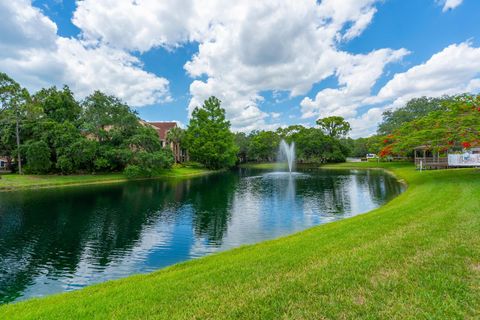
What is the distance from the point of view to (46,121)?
129 feet

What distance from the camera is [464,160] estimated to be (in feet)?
101

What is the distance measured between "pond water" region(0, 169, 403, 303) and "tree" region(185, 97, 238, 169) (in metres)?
30.2

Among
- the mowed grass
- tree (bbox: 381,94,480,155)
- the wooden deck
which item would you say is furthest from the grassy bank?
the wooden deck

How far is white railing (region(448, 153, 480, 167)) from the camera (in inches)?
1168

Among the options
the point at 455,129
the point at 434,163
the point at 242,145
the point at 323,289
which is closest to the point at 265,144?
the point at 242,145

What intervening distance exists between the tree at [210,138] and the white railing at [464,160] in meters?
37.3

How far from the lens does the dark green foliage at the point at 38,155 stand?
3556 centimetres

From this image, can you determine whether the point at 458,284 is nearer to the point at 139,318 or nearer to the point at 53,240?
the point at 139,318

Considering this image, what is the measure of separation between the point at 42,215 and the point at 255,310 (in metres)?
18.7

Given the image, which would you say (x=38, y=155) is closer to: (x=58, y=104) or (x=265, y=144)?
(x=58, y=104)

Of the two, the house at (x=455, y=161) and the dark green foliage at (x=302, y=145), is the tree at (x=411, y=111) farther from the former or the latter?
the house at (x=455, y=161)

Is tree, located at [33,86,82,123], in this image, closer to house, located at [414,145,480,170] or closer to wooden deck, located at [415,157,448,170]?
house, located at [414,145,480,170]

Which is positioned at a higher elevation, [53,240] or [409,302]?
[409,302]

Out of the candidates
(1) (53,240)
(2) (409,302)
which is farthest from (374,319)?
(1) (53,240)
